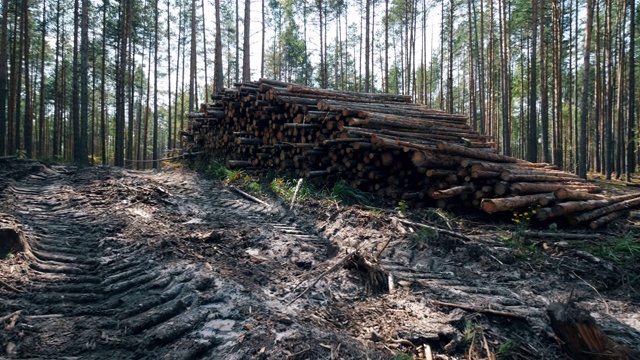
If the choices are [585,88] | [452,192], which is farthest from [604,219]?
[585,88]

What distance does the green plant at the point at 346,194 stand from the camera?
7.17 metres

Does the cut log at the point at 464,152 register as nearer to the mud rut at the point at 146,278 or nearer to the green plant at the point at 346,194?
the green plant at the point at 346,194

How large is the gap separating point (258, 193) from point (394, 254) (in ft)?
13.5

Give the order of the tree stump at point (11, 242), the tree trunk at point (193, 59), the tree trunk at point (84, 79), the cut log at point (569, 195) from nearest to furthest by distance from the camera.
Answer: the tree stump at point (11, 242) → the cut log at point (569, 195) → the tree trunk at point (84, 79) → the tree trunk at point (193, 59)

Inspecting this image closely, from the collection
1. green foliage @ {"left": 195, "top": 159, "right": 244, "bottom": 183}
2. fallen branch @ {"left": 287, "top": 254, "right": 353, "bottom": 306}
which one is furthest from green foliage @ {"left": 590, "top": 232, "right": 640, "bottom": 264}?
green foliage @ {"left": 195, "top": 159, "right": 244, "bottom": 183}

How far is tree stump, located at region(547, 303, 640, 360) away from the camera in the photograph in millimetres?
2734

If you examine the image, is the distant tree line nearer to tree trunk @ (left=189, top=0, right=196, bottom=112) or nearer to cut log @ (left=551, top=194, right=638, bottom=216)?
tree trunk @ (left=189, top=0, right=196, bottom=112)

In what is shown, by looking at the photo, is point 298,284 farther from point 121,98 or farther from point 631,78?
point 631,78

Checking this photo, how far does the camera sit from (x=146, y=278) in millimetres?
3744

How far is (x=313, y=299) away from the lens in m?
3.59

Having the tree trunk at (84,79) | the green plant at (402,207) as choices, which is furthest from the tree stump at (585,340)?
the tree trunk at (84,79)

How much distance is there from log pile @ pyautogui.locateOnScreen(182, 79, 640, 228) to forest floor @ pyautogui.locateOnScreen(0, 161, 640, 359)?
46 cm

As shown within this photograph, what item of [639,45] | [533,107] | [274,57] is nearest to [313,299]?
[533,107]

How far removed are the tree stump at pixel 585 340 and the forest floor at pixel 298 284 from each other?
175 mm
